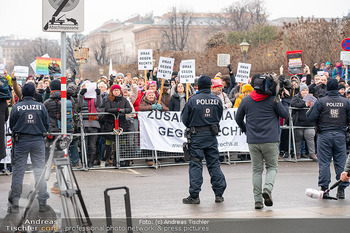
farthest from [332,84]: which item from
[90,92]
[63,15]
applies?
[90,92]

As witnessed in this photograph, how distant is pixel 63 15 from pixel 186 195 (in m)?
4.16

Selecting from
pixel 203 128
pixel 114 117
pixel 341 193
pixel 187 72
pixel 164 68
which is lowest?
pixel 341 193

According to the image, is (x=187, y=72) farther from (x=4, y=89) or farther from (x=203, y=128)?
(x=4, y=89)

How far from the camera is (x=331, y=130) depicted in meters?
10.8

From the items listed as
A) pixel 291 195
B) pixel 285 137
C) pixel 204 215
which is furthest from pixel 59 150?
pixel 285 137

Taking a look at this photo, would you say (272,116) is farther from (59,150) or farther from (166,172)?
(166,172)

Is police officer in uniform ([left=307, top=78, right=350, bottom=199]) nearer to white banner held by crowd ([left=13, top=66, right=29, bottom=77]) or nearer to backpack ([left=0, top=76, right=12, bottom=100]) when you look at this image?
backpack ([left=0, top=76, right=12, bottom=100])

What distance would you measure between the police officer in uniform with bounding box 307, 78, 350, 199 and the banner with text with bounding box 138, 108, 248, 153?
4684mm

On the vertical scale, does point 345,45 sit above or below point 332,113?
above

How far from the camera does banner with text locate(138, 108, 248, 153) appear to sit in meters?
14.8

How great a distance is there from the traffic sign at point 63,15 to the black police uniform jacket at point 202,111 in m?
2.52

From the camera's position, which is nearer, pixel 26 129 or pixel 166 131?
pixel 26 129

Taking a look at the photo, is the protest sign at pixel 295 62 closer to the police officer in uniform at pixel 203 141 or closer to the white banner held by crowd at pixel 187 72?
the white banner held by crowd at pixel 187 72

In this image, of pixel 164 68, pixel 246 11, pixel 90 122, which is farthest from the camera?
pixel 246 11
